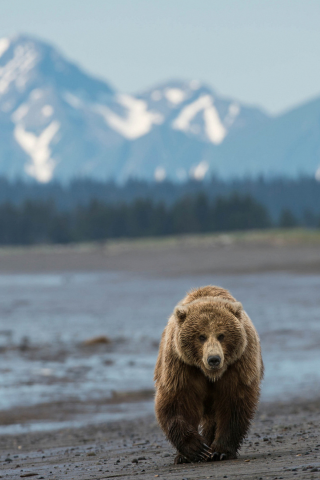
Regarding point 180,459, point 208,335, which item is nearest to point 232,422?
point 180,459

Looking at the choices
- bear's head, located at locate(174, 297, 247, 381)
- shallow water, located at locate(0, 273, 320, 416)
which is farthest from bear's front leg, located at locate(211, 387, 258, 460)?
shallow water, located at locate(0, 273, 320, 416)

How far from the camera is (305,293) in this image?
32656 millimetres

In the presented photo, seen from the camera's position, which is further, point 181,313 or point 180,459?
point 180,459

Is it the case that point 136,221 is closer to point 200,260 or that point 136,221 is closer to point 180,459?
point 200,260

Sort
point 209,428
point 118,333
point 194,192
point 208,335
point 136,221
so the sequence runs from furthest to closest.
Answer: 1. point 194,192
2. point 136,221
3. point 118,333
4. point 209,428
5. point 208,335

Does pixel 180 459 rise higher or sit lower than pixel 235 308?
lower

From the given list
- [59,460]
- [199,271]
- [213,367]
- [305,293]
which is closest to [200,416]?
[213,367]

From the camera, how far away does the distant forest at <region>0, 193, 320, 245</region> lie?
114m

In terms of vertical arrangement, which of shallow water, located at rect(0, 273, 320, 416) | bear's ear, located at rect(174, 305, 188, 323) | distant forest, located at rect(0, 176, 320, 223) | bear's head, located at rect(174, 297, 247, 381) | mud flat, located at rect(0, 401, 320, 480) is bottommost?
shallow water, located at rect(0, 273, 320, 416)

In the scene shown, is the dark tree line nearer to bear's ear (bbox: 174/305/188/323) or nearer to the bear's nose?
bear's ear (bbox: 174/305/188/323)

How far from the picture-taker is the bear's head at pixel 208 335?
592 cm

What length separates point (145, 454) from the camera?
729 cm

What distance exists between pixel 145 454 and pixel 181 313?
1925mm

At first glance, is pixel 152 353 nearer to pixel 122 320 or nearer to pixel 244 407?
pixel 122 320
